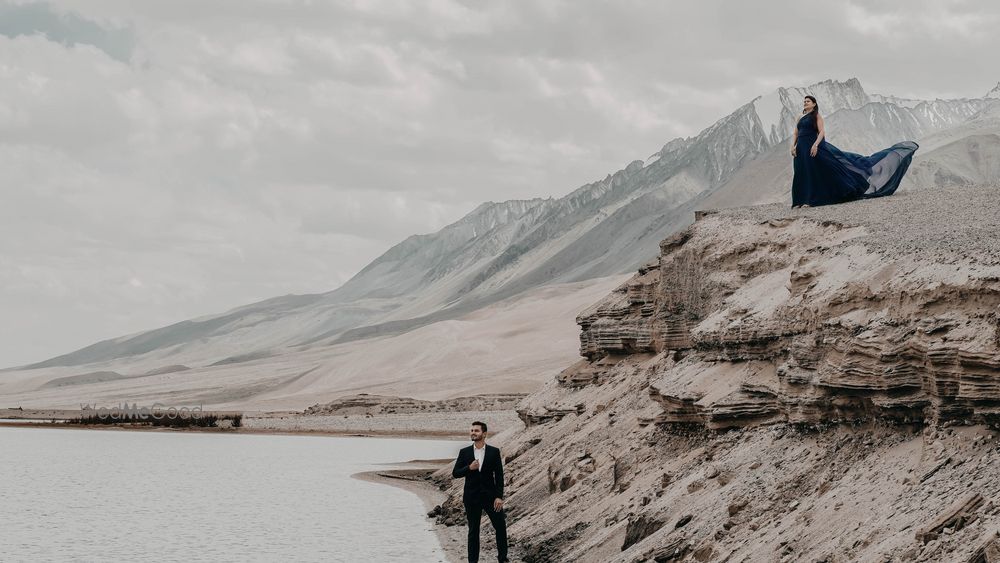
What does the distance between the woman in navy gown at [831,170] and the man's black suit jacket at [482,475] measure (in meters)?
8.67

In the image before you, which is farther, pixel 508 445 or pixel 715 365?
pixel 508 445

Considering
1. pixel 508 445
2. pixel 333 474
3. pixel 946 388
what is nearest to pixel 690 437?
pixel 946 388

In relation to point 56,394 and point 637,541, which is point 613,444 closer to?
point 637,541

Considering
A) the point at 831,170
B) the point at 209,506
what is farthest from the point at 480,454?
the point at 209,506

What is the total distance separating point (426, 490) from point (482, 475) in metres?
14.0

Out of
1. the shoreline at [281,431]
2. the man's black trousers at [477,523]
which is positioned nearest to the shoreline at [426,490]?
the man's black trousers at [477,523]

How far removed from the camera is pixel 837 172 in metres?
19.3

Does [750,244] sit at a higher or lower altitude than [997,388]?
higher

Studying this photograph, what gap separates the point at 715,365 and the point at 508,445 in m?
8.97

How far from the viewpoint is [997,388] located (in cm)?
921

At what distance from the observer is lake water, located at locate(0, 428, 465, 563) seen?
58.2 feet

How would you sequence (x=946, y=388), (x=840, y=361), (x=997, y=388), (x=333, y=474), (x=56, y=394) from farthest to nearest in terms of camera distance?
(x=56, y=394) < (x=333, y=474) < (x=840, y=361) < (x=946, y=388) < (x=997, y=388)

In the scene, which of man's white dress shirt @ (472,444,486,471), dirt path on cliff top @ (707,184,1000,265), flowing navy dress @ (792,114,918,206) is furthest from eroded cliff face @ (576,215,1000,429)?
man's white dress shirt @ (472,444,486,471)

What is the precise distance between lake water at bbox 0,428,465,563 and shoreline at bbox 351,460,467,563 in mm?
244
